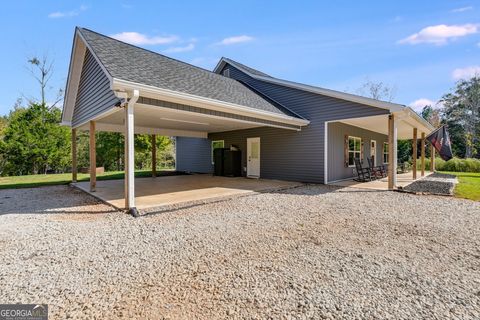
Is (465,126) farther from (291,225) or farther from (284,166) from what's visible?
(291,225)

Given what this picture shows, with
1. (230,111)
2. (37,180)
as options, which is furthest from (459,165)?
(37,180)

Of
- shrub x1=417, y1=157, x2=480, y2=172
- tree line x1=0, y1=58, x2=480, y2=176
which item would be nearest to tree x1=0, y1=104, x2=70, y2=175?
tree line x1=0, y1=58, x2=480, y2=176

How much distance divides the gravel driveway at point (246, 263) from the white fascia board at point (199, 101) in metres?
2.72

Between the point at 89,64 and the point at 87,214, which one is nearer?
the point at 87,214

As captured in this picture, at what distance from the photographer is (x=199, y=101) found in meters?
6.43

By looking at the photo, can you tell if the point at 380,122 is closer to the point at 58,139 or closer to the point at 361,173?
the point at 361,173

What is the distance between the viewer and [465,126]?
31.0m

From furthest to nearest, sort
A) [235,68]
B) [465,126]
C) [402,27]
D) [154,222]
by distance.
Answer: [465,126], [235,68], [402,27], [154,222]

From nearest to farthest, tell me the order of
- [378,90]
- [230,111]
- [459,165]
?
[230,111] → [459,165] → [378,90]

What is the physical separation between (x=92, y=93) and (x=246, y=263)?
749cm

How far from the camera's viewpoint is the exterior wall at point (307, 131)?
899 cm

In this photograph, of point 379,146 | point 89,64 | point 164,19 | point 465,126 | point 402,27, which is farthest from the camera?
point 465,126

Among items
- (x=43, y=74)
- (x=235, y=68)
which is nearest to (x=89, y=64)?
(x=235, y=68)

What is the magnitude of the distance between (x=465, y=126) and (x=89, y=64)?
135 ft
